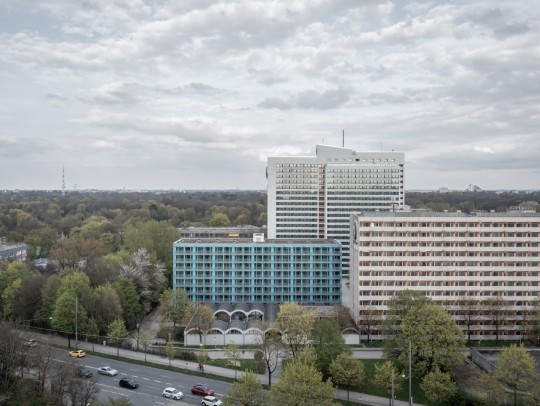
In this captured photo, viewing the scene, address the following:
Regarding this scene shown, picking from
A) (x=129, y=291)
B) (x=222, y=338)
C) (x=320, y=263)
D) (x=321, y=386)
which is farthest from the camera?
(x=320, y=263)

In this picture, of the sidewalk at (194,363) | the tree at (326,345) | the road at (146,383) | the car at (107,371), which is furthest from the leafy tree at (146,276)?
the tree at (326,345)

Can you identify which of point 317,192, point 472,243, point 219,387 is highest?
point 317,192

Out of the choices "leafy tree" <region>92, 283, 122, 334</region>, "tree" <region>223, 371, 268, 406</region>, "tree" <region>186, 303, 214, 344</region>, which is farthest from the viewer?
"tree" <region>186, 303, 214, 344</region>

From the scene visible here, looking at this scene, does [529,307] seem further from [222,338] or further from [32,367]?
[32,367]

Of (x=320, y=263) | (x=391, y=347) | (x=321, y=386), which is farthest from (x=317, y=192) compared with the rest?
(x=321, y=386)

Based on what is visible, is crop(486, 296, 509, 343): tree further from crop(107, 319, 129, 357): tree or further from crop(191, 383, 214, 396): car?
crop(107, 319, 129, 357): tree

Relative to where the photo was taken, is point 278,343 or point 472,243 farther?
point 472,243

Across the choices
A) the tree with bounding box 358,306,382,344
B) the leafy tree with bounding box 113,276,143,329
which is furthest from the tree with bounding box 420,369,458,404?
the leafy tree with bounding box 113,276,143,329

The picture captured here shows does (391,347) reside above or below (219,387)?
above
